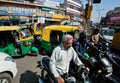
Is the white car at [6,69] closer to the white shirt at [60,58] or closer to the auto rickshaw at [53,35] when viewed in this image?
the white shirt at [60,58]

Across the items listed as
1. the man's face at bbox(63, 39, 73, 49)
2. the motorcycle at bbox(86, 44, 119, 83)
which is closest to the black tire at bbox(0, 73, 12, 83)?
the man's face at bbox(63, 39, 73, 49)

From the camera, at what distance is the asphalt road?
5227 mm

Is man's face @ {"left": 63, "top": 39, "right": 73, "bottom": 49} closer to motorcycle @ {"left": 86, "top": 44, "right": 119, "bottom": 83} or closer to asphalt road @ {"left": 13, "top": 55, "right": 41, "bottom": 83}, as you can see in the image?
motorcycle @ {"left": 86, "top": 44, "right": 119, "bottom": 83}

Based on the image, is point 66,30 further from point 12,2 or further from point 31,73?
point 12,2

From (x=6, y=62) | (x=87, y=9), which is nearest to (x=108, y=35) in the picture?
(x=87, y=9)

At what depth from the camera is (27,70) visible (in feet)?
20.2

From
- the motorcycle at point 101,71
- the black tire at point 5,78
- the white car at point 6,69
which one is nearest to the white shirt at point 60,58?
the motorcycle at point 101,71

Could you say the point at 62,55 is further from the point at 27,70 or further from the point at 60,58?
the point at 27,70

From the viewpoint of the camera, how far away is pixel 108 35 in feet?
50.1

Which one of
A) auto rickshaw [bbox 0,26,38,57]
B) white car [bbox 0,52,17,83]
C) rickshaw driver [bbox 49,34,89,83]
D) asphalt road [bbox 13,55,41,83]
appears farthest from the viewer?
auto rickshaw [bbox 0,26,38,57]

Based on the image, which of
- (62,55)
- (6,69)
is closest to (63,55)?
(62,55)

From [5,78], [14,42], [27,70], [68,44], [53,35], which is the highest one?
[68,44]

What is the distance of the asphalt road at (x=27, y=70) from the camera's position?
5227 millimetres

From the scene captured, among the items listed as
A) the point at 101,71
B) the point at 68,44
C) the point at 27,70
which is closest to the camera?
the point at 68,44
